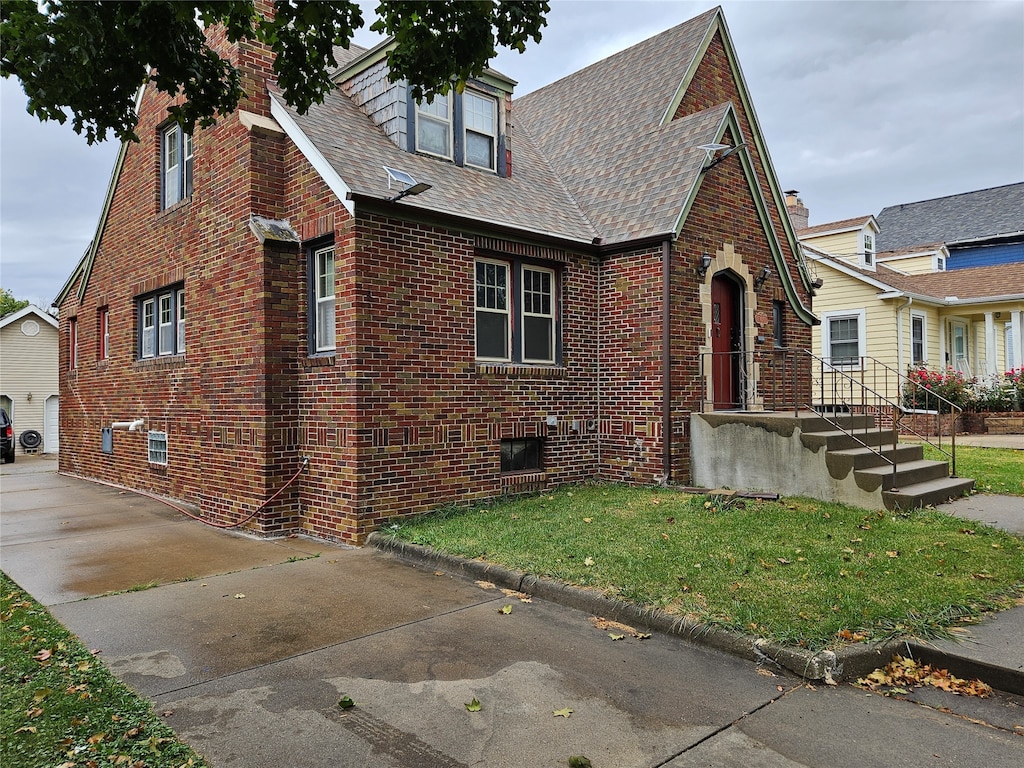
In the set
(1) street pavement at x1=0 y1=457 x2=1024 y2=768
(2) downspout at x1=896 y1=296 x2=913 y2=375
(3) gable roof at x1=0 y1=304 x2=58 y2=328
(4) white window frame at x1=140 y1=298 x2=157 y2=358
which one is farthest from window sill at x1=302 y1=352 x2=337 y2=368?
(3) gable roof at x1=0 y1=304 x2=58 y2=328

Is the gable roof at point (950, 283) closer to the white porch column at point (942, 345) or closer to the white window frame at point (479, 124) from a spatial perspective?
the white porch column at point (942, 345)

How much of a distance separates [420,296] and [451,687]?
5684mm

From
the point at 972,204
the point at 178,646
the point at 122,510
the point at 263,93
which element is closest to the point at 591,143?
the point at 263,93

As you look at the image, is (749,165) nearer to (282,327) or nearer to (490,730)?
(282,327)

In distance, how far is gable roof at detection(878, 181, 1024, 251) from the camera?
3133 cm

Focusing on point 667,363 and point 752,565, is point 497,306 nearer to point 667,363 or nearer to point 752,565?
point 667,363

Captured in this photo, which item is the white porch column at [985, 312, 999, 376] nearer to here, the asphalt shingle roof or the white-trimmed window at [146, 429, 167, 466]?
the asphalt shingle roof

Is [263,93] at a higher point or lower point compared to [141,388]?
higher

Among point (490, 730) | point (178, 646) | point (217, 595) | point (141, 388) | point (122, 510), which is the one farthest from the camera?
point (141, 388)

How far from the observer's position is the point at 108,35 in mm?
4453

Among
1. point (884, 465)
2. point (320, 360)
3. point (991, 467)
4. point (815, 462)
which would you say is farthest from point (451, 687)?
point (991, 467)

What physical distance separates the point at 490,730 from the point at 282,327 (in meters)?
6.68

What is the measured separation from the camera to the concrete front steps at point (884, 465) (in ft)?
27.7

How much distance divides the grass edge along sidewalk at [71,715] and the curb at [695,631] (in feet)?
10.2
